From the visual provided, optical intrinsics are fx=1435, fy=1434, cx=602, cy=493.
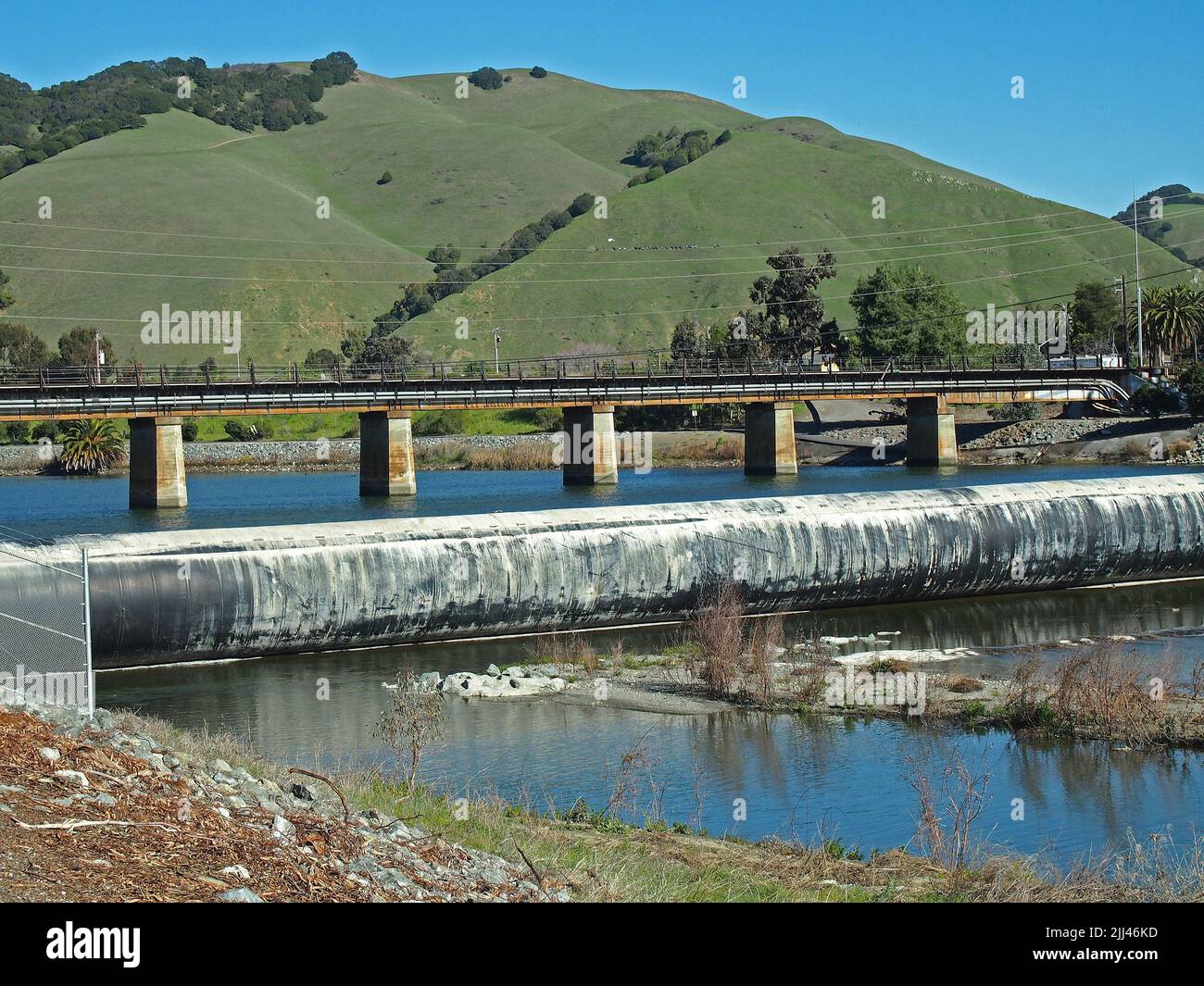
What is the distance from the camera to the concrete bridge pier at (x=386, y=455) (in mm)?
90125

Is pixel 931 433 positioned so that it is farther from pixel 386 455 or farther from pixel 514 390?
pixel 386 455

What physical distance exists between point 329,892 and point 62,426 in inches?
4901

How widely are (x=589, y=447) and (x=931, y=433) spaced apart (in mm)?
29682

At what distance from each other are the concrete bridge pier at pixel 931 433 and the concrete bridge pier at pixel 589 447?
26.6 metres

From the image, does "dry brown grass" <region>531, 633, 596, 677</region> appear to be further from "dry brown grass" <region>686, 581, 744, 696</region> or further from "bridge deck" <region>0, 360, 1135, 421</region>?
"bridge deck" <region>0, 360, 1135, 421</region>

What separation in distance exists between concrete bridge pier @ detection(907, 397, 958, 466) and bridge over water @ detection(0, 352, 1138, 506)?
10 centimetres

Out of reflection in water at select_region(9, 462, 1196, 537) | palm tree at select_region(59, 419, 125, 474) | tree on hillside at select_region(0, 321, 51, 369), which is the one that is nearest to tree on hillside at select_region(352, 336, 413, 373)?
tree on hillside at select_region(0, 321, 51, 369)

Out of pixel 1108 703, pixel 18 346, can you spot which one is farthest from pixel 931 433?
pixel 18 346

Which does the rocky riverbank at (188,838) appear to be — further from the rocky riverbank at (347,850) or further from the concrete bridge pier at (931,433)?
the concrete bridge pier at (931,433)

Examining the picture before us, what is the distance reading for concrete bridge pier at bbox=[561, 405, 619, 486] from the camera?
316 feet

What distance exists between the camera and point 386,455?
90750 millimetres

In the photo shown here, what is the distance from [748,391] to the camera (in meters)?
105

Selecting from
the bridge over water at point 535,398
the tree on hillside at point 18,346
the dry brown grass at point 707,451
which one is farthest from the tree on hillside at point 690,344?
the tree on hillside at point 18,346
